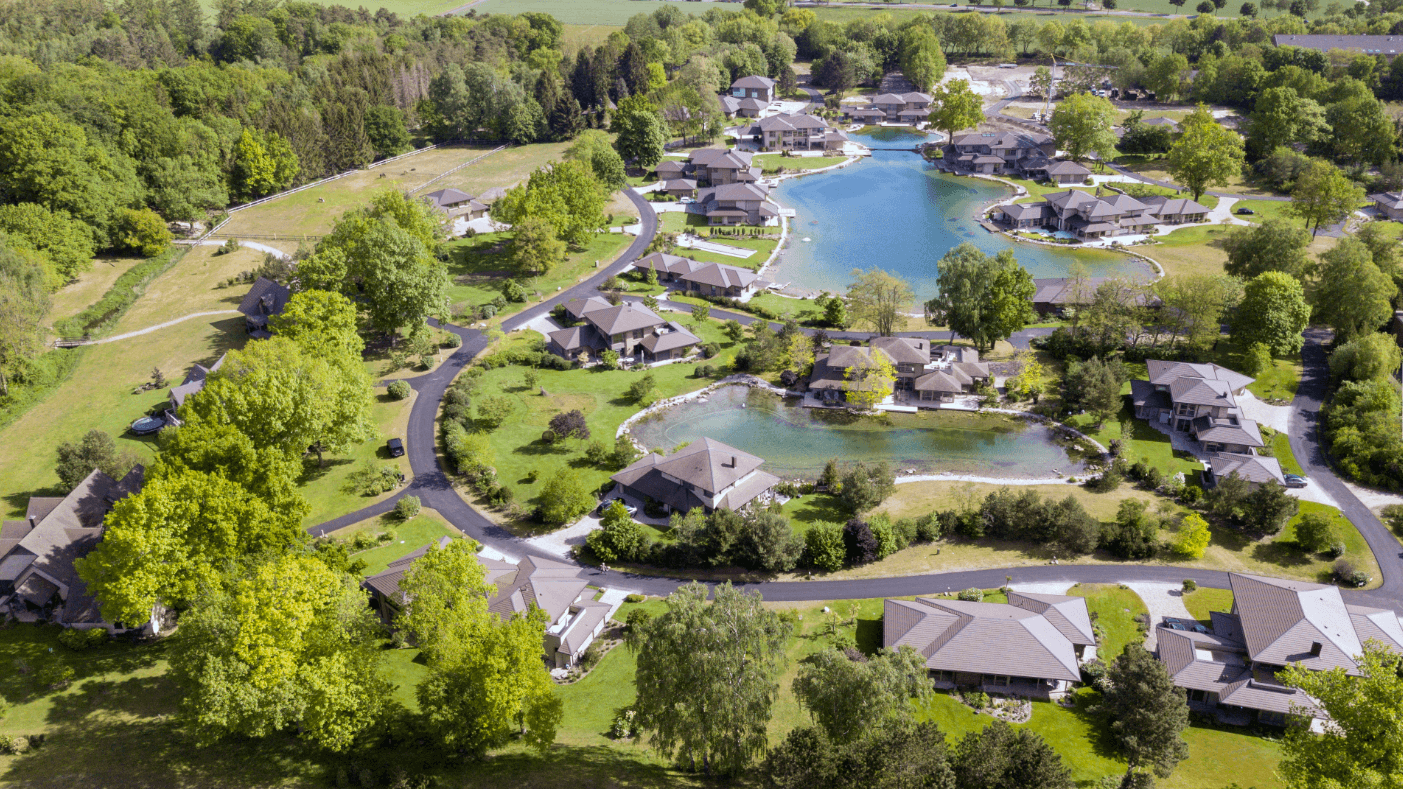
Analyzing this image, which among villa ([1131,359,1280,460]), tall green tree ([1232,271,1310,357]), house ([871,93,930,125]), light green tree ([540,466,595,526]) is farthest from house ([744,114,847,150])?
light green tree ([540,466,595,526])

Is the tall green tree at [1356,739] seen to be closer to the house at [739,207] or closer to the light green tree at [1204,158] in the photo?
the house at [739,207]

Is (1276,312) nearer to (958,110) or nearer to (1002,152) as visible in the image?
(1002,152)

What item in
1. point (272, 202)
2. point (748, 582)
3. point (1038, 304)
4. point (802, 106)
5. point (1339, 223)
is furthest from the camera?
point (802, 106)

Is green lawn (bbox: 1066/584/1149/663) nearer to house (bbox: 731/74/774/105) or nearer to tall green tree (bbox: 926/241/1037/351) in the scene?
tall green tree (bbox: 926/241/1037/351)

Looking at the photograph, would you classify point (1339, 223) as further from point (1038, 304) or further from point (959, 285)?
point (959, 285)

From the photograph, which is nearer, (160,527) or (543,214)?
(160,527)

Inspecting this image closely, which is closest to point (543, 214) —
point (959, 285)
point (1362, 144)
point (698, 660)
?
point (959, 285)

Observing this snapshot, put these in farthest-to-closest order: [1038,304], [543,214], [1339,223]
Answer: [1339,223] → [543,214] → [1038,304]
